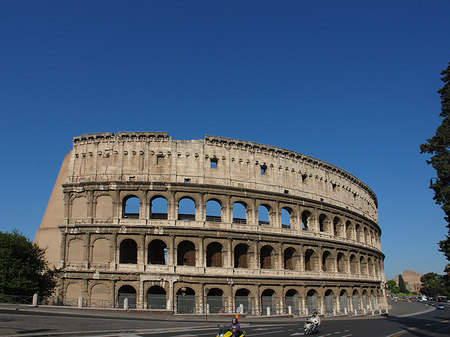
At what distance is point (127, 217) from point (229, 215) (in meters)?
10.1

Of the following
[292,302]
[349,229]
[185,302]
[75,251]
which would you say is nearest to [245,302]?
[292,302]

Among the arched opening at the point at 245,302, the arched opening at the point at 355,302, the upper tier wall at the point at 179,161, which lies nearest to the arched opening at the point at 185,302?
the arched opening at the point at 245,302

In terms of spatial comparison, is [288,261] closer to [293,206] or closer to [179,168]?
[293,206]

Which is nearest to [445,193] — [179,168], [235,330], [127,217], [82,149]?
[235,330]

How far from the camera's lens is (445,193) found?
2323 cm

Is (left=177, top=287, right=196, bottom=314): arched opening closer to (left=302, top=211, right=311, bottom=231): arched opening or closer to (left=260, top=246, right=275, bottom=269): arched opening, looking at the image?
(left=260, top=246, right=275, bottom=269): arched opening

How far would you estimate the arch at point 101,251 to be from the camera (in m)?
38.3

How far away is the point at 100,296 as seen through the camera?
37156mm

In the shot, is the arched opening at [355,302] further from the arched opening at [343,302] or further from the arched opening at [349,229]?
the arched opening at [349,229]

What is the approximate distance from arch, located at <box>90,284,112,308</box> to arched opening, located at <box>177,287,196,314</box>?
615 cm

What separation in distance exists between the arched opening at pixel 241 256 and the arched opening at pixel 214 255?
2.25 meters

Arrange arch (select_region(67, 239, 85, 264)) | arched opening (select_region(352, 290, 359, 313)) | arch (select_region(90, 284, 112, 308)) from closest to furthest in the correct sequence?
arch (select_region(90, 284, 112, 308)) < arch (select_region(67, 239, 85, 264)) < arched opening (select_region(352, 290, 359, 313))

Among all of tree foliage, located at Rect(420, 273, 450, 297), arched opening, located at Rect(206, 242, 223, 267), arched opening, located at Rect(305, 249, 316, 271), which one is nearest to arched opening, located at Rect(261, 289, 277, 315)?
arched opening, located at Rect(206, 242, 223, 267)

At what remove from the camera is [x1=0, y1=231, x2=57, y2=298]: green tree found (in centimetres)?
3309
